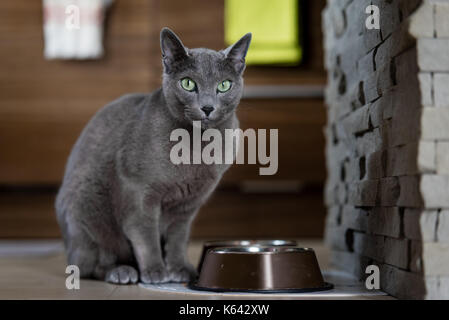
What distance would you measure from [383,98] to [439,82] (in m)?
0.23

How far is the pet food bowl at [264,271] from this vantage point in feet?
3.65

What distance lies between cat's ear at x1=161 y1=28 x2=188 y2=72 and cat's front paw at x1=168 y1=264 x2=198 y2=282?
470 millimetres

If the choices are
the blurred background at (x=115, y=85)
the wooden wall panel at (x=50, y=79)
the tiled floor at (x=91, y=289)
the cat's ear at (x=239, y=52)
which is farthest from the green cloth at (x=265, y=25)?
the cat's ear at (x=239, y=52)

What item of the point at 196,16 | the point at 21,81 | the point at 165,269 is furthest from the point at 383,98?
the point at 21,81

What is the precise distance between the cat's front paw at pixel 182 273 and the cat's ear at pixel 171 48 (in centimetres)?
47

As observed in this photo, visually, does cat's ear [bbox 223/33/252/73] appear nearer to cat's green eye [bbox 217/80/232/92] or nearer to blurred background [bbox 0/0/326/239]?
cat's green eye [bbox 217/80/232/92]

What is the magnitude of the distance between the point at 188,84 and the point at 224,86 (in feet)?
0.26

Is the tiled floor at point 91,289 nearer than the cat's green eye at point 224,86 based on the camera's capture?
Yes

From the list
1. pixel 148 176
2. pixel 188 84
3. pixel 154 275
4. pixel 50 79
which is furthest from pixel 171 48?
pixel 50 79

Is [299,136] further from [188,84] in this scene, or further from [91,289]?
[91,289]

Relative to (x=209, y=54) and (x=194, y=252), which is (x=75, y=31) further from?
(x=209, y=54)

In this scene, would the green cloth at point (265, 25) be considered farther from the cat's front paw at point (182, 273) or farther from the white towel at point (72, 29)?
the cat's front paw at point (182, 273)

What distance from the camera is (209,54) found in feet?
4.22

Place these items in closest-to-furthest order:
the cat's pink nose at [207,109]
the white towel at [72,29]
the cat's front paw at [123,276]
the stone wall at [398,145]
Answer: the stone wall at [398,145] → the cat's pink nose at [207,109] → the cat's front paw at [123,276] → the white towel at [72,29]
